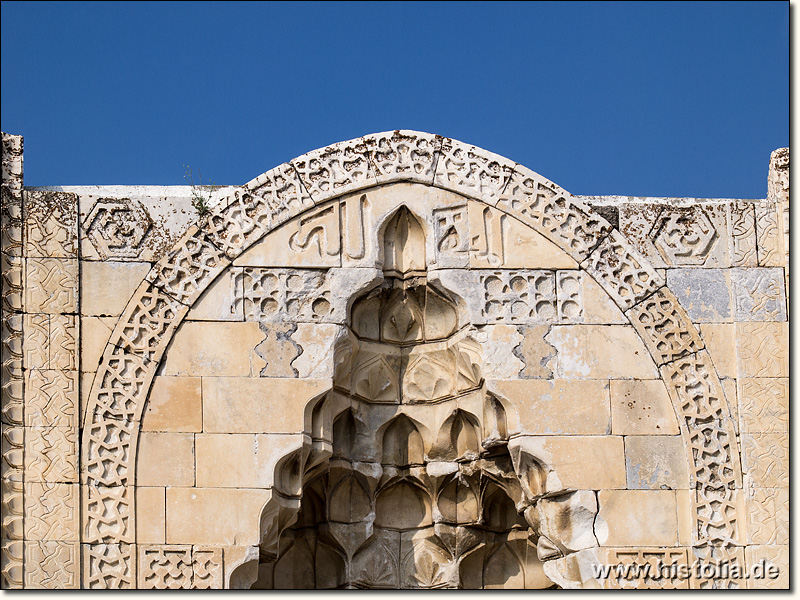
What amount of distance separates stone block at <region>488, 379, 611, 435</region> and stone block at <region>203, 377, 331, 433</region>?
117 centimetres

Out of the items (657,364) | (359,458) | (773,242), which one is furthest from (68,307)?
(773,242)

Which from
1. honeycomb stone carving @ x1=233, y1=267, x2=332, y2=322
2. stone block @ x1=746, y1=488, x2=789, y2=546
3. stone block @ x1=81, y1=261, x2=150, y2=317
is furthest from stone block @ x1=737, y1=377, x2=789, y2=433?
stone block @ x1=81, y1=261, x2=150, y2=317

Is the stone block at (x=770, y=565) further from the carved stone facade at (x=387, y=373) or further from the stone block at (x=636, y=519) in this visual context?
the stone block at (x=636, y=519)

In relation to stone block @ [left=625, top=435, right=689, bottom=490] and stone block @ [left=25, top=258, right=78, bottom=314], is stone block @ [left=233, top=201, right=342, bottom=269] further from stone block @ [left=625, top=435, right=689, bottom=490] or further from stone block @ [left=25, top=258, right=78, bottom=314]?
stone block @ [left=625, top=435, right=689, bottom=490]

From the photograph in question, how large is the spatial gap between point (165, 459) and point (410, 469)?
1796mm

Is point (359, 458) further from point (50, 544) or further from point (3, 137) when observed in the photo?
point (3, 137)

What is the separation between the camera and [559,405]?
32.3ft

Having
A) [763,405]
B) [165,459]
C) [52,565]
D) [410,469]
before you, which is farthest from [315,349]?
[763,405]

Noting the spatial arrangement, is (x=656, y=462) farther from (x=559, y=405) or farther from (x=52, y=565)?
(x=52, y=565)

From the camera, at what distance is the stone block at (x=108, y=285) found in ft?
32.2

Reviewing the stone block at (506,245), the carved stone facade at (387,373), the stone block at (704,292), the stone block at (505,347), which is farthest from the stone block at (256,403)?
the stone block at (704,292)

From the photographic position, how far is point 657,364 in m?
9.96

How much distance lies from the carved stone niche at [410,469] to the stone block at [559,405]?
0.20m

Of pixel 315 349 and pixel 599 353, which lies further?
pixel 599 353
